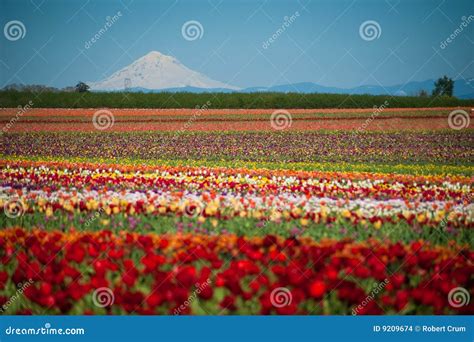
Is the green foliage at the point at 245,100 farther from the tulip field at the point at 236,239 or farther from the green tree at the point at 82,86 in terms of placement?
the tulip field at the point at 236,239

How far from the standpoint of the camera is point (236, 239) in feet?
16.7

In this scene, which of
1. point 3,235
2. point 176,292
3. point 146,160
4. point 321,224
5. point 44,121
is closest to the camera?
point 176,292

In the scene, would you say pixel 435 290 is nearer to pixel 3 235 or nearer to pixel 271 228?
pixel 271 228

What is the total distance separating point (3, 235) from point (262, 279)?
9.50ft

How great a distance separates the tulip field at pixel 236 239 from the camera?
4227 mm

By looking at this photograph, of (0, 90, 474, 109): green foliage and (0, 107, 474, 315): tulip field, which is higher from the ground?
(0, 90, 474, 109): green foliage

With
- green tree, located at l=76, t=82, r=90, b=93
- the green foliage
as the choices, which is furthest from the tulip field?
the green foliage

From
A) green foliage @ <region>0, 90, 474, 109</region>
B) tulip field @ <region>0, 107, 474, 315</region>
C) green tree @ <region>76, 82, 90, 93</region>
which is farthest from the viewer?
green foliage @ <region>0, 90, 474, 109</region>

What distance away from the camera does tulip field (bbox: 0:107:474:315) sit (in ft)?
13.9

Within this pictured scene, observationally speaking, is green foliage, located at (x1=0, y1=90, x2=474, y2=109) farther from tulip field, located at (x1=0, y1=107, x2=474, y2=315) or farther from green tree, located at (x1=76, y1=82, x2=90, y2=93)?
tulip field, located at (x1=0, y1=107, x2=474, y2=315)

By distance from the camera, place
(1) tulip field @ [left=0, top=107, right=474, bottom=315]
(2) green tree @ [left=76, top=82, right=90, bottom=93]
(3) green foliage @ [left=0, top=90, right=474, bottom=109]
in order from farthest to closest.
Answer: (3) green foliage @ [left=0, top=90, right=474, bottom=109]
(2) green tree @ [left=76, top=82, right=90, bottom=93]
(1) tulip field @ [left=0, top=107, right=474, bottom=315]

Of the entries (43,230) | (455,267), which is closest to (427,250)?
(455,267)

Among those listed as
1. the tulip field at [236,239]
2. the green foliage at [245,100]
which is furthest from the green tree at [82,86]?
the green foliage at [245,100]

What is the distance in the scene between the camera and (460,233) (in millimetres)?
5812
